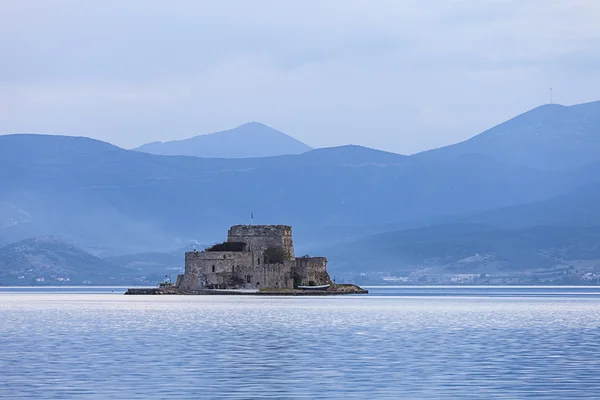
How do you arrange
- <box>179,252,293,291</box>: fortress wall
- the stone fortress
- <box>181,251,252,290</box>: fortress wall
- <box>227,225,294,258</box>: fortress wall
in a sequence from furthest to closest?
<box>227,225,294,258</box>: fortress wall, the stone fortress, <box>179,252,293,291</box>: fortress wall, <box>181,251,252,290</box>: fortress wall

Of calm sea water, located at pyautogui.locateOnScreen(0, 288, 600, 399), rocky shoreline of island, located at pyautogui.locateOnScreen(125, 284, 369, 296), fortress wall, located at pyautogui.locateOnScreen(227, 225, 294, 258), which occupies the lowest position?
calm sea water, located at pyautogui.locateOnScreen(0, 288, 600, 399)

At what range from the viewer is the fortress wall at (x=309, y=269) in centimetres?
17588

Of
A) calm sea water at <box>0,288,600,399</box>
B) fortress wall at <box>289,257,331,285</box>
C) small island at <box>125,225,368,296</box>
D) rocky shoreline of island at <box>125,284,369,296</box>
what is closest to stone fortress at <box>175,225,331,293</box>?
small island at <box>125,225,368,296</box>

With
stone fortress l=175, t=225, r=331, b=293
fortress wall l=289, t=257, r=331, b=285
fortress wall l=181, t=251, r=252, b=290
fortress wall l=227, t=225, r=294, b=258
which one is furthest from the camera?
fortress wall l=289, t=257, r=331, b=285

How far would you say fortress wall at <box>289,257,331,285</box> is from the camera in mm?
175875

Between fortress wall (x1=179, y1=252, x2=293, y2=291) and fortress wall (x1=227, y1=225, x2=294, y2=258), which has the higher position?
fortress wall (x1=227, y1=225, x2=294, y2=258)

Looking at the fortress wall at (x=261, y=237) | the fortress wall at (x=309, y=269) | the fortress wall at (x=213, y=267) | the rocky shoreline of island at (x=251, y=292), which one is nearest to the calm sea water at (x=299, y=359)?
the rocky shoreline of island at (x=251, y=292)

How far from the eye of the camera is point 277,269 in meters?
173

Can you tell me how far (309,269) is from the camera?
178 m

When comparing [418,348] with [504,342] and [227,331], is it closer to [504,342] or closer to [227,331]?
[504,342]

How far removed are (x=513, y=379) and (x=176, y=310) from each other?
69.2 m

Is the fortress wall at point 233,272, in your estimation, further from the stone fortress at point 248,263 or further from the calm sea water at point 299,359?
the calm sea water at point 299,359

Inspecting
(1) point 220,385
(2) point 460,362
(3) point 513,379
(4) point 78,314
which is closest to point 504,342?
(2) point 460,362

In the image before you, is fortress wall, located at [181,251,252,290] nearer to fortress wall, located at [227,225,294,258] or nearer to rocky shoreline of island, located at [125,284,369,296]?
rocky shoreline of island, located at [125,284,369,296]
